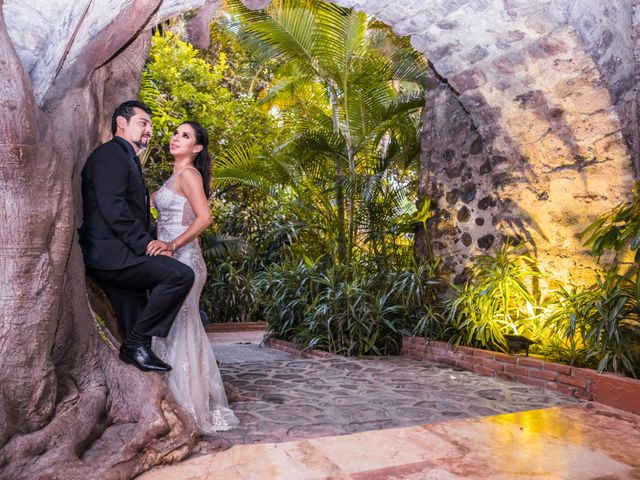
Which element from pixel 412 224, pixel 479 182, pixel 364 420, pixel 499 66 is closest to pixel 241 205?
pixel 412 224

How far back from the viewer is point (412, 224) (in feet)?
21.4

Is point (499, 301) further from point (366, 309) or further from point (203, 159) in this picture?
point (203, 159)

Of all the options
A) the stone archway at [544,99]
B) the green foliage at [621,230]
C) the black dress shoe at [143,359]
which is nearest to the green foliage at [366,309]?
the stone archway at [544,99]

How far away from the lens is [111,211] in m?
2.72

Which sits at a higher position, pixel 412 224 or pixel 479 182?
pixel 479 182

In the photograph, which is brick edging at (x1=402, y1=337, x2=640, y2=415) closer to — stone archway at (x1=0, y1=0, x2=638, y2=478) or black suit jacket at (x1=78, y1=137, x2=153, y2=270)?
stone archway at (x1=0, y1=0, x2=638, y2=478)


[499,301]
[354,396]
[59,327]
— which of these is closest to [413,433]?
[354,396]

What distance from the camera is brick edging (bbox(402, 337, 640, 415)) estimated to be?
3711 millimetres

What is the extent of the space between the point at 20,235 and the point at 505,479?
2404mm

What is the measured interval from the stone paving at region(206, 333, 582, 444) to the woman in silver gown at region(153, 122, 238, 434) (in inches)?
9.0

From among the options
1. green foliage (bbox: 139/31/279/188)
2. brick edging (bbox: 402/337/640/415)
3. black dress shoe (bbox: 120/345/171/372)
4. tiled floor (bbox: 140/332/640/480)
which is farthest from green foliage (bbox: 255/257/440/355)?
black dress shoe (bbox: 120/345/171/372)

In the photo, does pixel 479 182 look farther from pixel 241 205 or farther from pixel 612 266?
pixel 241 205

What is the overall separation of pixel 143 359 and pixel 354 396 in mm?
1771

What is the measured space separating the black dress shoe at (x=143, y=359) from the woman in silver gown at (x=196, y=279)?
215 millimetres
